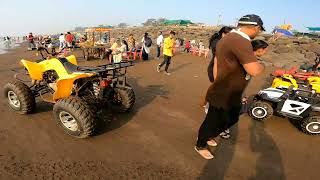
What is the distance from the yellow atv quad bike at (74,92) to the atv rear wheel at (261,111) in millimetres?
2705

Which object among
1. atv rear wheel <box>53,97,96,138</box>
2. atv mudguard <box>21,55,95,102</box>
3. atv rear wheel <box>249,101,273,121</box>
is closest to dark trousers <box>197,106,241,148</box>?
atv rear wheel <box>53,97,96,138</box>

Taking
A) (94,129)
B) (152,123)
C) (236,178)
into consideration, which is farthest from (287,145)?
(94,129)

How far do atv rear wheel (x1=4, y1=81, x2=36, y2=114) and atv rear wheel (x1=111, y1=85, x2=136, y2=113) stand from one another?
1.70 m

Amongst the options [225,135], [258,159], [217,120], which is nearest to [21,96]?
[217,120]

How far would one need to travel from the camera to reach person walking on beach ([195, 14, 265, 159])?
2.95 m

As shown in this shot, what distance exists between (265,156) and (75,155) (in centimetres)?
309

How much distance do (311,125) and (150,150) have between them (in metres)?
3.35

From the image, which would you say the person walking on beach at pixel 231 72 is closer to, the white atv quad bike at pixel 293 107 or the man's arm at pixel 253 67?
the man's arm at pixel 253 67

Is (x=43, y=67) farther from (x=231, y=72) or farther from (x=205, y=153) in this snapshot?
(x=231, y=72)

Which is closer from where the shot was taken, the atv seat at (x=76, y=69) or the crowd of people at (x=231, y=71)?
the crowd of people at (x=231, y=71)

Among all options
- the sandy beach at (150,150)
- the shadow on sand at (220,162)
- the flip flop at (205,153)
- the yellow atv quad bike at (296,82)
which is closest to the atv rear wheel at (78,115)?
the sandy beach at (150,150)

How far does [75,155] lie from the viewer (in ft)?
13.1

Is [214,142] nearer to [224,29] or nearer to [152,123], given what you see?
[152,123]

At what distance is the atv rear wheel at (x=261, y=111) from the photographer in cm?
555
